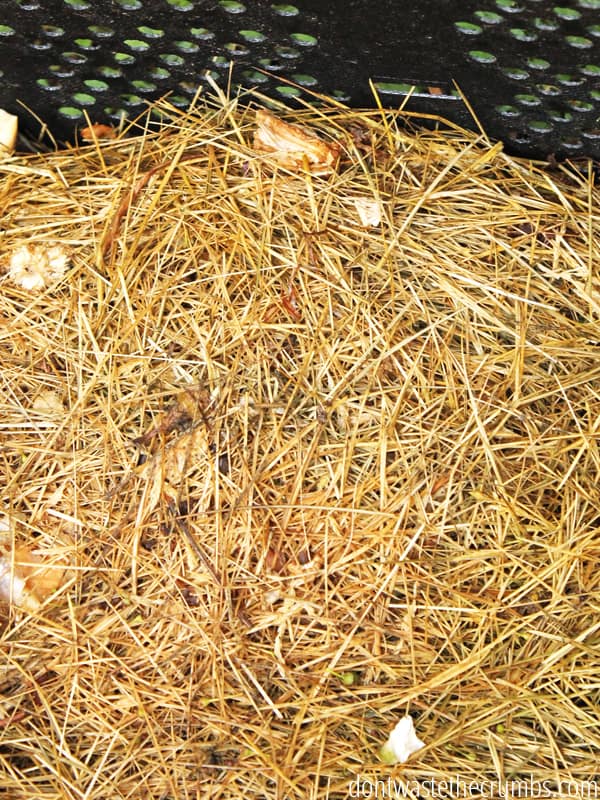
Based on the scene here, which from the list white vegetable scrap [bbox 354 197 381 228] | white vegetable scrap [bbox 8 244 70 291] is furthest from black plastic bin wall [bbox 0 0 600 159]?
white vegetable scrap [bbox 8 244 70 291]

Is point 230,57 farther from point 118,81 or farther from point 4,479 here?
point 4,479

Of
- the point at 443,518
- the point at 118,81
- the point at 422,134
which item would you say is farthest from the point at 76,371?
the point at 422,134

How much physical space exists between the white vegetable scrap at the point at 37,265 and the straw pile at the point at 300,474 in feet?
0.04

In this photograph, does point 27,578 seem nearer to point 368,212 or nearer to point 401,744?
point 401,744

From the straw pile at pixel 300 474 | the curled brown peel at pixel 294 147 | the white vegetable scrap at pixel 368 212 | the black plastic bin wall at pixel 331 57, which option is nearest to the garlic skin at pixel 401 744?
the straw pile at pixel 300 474

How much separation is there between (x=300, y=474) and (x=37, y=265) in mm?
690

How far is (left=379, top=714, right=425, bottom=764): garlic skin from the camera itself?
1.43 meters

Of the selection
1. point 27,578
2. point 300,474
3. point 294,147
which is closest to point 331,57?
point 294,147

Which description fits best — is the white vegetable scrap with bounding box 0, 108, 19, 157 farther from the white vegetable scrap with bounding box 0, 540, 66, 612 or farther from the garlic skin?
the garlic skin

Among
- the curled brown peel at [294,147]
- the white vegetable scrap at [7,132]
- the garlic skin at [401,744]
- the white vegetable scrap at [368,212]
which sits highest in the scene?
the curled brown peel at [294,147]

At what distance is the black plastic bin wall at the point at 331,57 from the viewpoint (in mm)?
1553

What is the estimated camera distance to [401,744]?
1429 millimetres

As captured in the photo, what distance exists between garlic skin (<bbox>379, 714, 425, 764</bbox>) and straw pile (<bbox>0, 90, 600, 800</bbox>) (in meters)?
0.03

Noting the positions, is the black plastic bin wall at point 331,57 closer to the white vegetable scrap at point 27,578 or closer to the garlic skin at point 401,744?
the white vegetable scrap at point 27,578
